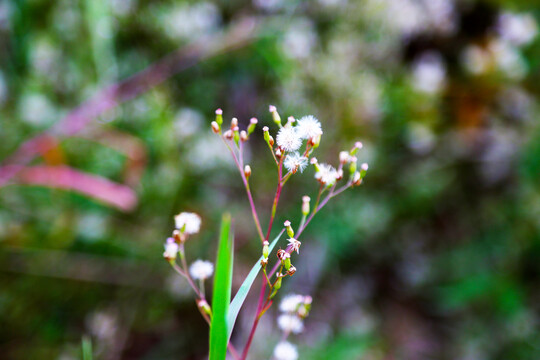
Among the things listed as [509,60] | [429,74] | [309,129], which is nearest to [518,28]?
[509,60]

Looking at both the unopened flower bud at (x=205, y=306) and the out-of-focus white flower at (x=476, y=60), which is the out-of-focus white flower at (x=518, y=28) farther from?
the unopened flower bud at (x=205, y=306)

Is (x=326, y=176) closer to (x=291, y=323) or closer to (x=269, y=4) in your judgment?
(x=291, y=323)

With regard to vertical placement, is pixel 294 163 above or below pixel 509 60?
below

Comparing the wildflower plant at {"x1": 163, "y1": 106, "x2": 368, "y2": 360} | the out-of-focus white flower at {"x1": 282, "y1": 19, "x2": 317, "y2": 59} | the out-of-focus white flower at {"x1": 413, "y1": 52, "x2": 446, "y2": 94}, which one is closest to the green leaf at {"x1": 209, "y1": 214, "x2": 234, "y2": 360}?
the wildflower plant at {"x1": 163, "y1": 106, "x2": 368, "y2": 360}

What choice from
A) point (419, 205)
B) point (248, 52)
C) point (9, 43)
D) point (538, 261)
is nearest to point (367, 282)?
point (419, 205)

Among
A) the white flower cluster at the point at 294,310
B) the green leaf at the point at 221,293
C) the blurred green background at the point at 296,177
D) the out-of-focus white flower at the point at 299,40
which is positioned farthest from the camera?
the out-of-focus white flower at the point at 299,40

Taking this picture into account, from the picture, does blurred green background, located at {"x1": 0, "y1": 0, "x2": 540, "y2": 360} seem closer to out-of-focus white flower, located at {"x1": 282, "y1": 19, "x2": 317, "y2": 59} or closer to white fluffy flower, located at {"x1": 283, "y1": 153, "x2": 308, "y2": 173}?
out-of-focus white flower, located at {"x1": 282, "y1": 19, "x2": 317, "y2": 59}

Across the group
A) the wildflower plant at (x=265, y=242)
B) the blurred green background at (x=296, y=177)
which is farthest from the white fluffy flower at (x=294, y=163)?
the blurred green background at (x=296, y=177)
